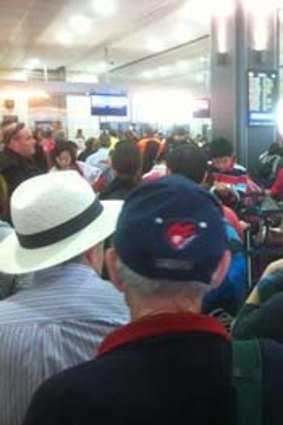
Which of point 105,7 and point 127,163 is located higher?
point 105,7

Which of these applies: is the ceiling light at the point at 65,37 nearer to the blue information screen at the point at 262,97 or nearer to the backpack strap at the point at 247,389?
the blue information screen at the point at 262,97

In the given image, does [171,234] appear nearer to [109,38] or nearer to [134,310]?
[134,310]

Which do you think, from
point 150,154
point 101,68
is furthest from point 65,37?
point 150,154

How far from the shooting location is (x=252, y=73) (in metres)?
7.70

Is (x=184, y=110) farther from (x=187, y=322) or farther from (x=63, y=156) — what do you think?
(x=187, y=322)

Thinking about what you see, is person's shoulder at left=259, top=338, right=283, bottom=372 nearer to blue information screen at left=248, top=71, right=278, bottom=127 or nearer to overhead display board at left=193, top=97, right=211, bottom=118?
blue information screen at left=248, top=71, right=278, bottom=127

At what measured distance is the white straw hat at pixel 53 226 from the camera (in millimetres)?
1447

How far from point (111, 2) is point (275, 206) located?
711 centimetres

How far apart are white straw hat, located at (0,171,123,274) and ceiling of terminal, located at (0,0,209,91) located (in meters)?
8.84

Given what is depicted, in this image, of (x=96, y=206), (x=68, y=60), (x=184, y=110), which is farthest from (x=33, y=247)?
(x=68, y=60)

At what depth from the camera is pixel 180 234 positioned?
95cm

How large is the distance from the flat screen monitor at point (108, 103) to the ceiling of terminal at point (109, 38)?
4.24 feet

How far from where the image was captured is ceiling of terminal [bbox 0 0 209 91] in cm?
1038

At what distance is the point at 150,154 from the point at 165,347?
17.1 ft
